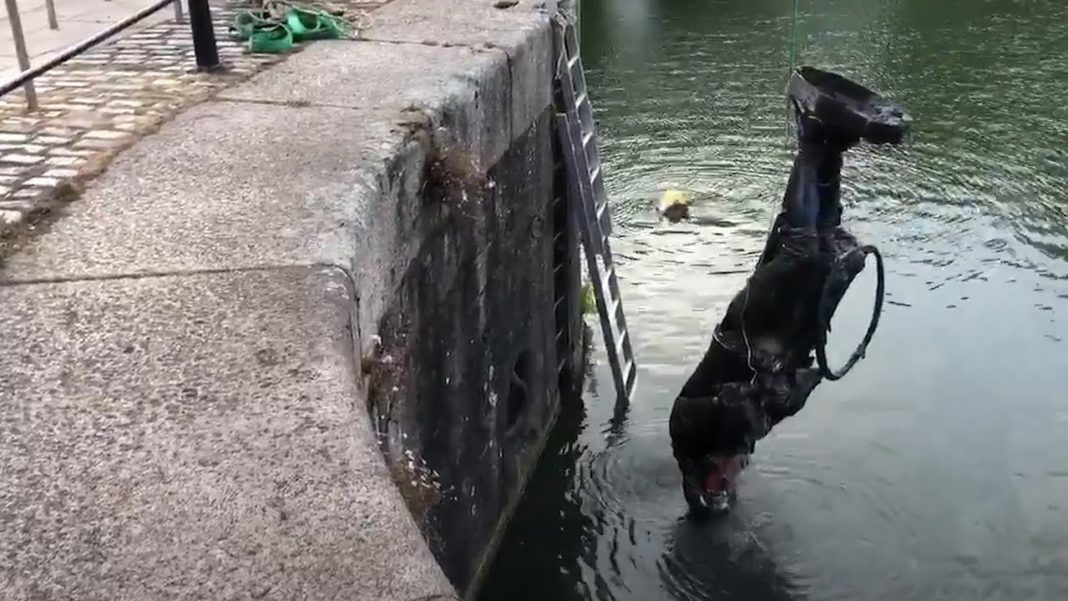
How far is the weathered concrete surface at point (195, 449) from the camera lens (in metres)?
2.44

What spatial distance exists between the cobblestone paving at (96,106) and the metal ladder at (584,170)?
137 cm

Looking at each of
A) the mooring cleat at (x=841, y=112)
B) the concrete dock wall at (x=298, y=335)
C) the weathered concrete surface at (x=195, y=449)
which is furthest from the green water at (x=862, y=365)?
the weathered concrete surface at (x=195, y=449)

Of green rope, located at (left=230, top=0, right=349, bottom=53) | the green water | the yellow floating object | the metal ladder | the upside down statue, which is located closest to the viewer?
the upside down statue

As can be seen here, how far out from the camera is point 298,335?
11.1ft

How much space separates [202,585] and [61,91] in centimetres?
455

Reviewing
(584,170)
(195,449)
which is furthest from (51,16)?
(195,449)

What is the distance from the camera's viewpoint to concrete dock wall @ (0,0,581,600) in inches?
100

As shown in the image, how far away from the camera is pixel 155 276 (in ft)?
12.3

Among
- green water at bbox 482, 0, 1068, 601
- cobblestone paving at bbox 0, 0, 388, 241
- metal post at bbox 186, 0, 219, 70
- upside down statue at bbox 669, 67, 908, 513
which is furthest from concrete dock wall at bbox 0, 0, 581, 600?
upside down statue at bbox 669, 67, 908, 513

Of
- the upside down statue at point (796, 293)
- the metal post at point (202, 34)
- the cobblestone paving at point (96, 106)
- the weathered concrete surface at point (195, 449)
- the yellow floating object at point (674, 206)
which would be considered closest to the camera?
the weathered concrete surface at point (195, 449)

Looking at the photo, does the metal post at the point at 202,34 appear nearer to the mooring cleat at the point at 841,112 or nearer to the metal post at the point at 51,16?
the metal post at the point at 51,16

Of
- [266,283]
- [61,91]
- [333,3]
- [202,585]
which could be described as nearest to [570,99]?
[333,3]

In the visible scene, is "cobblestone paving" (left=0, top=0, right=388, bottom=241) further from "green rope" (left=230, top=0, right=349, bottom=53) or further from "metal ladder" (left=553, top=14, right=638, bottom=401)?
"metal ladder" (left=553, top=14, right=638, bottom=401)

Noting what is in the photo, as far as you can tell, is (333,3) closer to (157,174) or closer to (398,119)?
(398,119)
